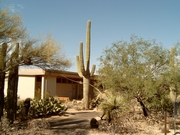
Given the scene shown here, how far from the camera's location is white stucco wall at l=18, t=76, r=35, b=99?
2186cm

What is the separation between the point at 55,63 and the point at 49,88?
11.1m

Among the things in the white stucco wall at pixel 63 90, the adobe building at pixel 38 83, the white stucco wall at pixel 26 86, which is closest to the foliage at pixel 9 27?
the adobe building at pixel 38 83

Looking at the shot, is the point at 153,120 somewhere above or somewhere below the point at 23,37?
below

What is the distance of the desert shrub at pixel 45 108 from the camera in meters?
13.5

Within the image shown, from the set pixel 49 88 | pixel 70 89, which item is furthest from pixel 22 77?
pixel 70 89

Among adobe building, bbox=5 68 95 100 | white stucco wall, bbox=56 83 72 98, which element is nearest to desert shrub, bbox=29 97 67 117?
adobe building, bbox=5 68 95 100

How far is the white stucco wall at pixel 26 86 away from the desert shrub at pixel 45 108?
24.5 ft

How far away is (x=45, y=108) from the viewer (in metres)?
14.0

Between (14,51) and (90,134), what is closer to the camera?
(90,134)

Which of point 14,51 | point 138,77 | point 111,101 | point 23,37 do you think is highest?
point 23,37

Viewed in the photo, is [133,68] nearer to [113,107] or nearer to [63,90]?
[113,107]

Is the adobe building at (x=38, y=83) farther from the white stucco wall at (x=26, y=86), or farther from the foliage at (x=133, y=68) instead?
the foliage at (x=133, y=68)

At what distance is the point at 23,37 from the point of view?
10633 millimetres

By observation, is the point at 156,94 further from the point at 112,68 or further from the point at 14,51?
the point at 14,51
